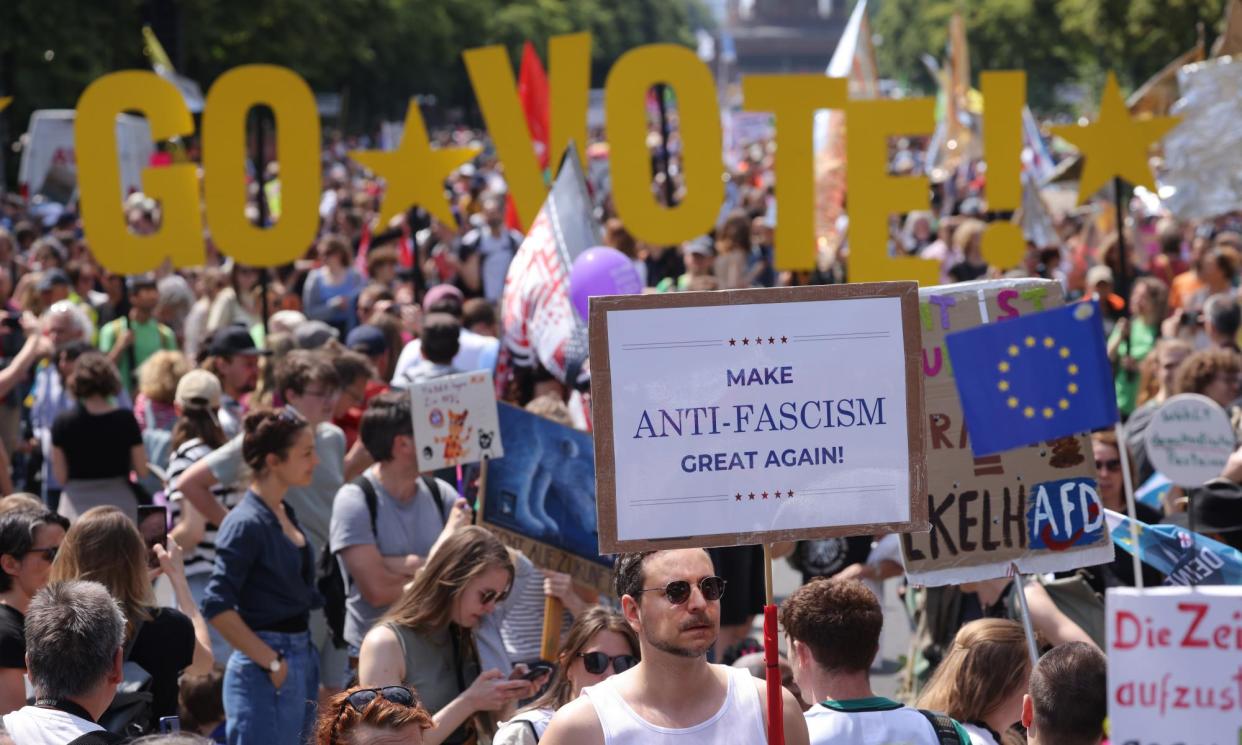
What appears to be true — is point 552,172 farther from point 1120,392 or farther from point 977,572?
point 977,572

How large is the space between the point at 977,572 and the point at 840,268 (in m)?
9.98

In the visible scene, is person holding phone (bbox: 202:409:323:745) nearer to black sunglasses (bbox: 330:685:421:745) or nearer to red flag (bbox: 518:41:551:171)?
black sunglasses (bbox: 330:685:421:745)

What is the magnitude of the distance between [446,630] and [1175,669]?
2485 mm

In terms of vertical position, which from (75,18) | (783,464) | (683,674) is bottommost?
(683,674)

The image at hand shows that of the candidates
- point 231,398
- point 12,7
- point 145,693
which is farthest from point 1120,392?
point 12,7

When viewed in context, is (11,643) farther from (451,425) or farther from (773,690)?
(773,690)

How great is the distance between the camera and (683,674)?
135 inches

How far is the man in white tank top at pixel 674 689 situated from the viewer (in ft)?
11.1

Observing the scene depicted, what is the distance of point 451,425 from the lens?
6.05 metres

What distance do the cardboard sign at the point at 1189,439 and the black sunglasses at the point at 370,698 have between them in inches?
117

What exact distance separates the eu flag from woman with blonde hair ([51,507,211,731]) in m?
2.25

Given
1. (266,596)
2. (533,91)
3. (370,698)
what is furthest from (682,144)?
(370,698)

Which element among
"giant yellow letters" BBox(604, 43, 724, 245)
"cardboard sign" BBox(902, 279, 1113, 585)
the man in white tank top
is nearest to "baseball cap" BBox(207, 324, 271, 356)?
"giant yellow letters" BBox(604, 43, 724, 245)

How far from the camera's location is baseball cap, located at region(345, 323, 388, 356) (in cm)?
892
